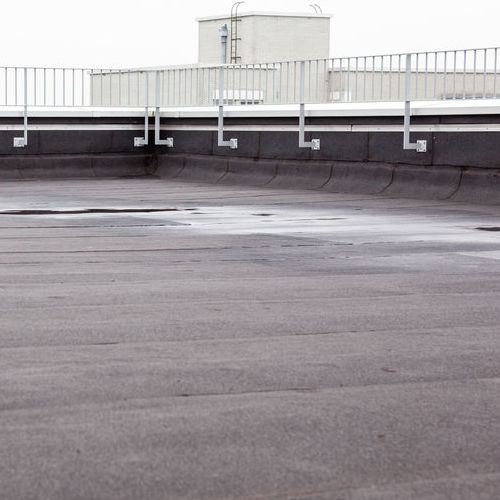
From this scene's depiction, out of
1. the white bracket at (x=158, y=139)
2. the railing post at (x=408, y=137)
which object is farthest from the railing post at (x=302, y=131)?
the white bracket at (x=158, y=139)

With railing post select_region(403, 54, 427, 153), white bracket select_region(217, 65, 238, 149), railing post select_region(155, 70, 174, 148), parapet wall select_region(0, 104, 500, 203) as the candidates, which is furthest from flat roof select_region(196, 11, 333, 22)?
railing post select_region(403, 54, 427, 153)

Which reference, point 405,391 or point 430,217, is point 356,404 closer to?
point 405,391

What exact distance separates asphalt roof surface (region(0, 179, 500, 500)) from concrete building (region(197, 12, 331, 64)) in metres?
50.4

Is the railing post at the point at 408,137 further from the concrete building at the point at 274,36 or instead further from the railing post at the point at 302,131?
the concrete building at the point at 274,36

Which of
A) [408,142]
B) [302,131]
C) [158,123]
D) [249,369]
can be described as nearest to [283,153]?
[302,131]

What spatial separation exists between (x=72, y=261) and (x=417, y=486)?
5073 mm

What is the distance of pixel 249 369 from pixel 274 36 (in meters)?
55.3

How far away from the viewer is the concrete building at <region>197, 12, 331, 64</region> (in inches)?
2317

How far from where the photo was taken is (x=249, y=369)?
4.58 metres

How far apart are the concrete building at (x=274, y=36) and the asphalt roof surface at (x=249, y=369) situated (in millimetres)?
50370

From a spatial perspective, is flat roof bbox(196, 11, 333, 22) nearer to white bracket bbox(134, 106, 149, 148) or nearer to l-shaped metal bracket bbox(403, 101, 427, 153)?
white bracket bbox(134, 106, 149, 148)

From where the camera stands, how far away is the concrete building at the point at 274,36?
58.8m

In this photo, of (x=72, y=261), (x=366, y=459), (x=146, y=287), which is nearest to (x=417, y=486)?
(x=366, y=459)

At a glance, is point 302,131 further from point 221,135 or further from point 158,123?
point 158,123
